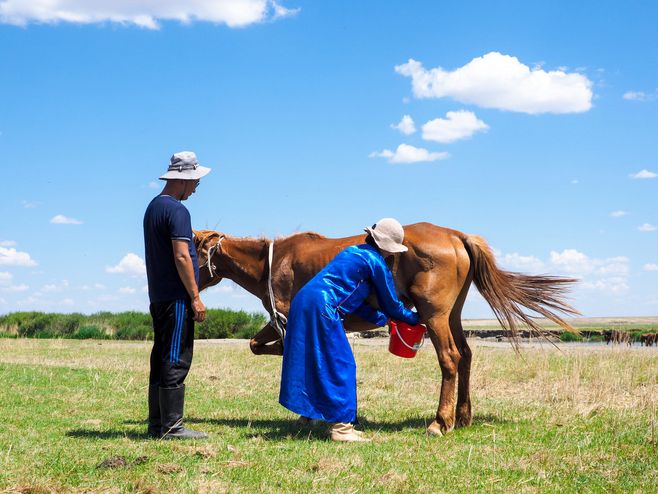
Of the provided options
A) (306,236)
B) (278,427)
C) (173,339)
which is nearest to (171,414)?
(173,339)

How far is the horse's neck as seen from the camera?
8828 millimetres

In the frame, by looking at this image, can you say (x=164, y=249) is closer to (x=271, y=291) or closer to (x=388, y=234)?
(x=271, y=291)

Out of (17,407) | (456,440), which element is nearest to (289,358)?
(456,440)

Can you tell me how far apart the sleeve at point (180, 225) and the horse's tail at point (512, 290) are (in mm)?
2914

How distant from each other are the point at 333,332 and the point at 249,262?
2.57 m

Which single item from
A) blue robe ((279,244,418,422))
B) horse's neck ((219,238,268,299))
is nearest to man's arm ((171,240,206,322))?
blue robe ((279,244,418,422))

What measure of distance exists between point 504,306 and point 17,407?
6063mm

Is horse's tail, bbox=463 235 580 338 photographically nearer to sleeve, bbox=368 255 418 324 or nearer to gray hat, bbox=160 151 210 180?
sleeve, bbox=368 255 418 324

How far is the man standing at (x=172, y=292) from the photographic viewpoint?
6.58 metres

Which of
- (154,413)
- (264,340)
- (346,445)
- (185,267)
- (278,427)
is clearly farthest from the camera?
(264,340)

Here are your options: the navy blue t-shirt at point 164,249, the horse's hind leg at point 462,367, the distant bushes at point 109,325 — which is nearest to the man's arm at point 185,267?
the navy blue t-shirt at point 164,249

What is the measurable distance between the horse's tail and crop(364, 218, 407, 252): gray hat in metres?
1.07

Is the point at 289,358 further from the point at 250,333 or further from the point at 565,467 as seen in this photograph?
the point at 250,333

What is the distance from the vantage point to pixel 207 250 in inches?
352
